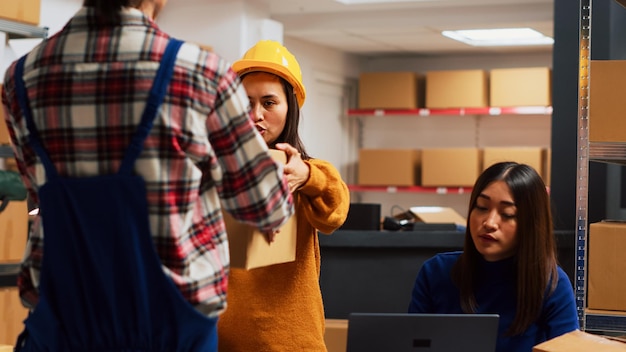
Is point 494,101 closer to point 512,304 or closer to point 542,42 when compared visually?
point 542,42

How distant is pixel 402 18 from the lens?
709 cm

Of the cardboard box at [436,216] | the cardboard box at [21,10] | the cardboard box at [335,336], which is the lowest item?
the cardboard box at [335,336]

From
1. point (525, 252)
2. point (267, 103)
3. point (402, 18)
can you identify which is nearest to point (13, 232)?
point (267, 103)

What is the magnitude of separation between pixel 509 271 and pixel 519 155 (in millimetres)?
5685

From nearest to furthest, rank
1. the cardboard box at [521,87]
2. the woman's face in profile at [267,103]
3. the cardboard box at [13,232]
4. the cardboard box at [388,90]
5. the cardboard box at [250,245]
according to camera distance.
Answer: the cardboard box at [250,245]
the woman's face in profile at [267,103]
the cardboard box at [13,232]
the cardboard box at [521,87]
the cardboard box at [388,90]

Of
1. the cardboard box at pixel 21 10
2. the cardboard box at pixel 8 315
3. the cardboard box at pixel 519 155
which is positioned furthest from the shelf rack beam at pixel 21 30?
the cardboard box at pixel 519 155

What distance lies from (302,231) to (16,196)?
143 centimetres

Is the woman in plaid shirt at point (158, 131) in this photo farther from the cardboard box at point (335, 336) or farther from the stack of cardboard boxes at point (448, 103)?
the stack of cardboard boxes at point (448, 103)

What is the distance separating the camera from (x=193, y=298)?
1333mm

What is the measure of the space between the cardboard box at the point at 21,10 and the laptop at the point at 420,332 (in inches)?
84.3

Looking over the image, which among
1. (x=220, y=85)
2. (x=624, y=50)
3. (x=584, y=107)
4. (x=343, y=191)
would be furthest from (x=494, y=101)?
(x=220, y=85)

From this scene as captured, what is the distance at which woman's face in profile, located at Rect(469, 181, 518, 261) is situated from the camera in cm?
229

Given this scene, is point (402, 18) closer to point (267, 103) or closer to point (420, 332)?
point (267, 103)

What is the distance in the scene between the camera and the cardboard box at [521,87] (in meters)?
7.91
